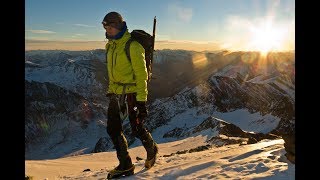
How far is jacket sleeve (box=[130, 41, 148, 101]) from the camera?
7113 mm

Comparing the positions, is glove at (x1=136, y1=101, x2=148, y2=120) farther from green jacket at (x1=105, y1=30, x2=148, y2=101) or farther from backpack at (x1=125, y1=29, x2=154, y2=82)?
backpack at (x1=125, y1=29, x2=154, y2=82)

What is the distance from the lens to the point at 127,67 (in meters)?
7.28

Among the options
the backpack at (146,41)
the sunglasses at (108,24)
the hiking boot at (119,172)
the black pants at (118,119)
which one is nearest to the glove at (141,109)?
the black pants at (118,119)

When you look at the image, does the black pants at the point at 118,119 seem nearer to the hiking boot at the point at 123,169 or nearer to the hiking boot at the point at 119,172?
the hiking boot at the point at 123,169

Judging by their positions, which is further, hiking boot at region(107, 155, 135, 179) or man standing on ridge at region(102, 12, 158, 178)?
hiking boot at region(107, 155, 135, 179)

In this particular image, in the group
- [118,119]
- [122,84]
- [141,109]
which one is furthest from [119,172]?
[122,84]

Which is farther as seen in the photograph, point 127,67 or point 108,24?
point 127,67

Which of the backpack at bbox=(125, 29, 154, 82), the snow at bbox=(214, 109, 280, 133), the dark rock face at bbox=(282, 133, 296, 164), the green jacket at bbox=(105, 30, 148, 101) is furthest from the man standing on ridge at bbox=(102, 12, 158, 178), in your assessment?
the snow at bbox=(214, 109, 280, 133)

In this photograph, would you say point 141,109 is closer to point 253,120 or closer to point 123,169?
point 123,169

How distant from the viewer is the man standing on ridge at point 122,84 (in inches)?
281

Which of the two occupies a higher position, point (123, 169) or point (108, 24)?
point (108, 24)

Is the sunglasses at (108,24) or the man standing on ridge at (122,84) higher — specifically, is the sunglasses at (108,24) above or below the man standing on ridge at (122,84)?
above

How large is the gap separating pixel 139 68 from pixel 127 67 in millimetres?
271

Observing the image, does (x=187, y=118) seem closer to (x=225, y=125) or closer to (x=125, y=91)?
(x=225, y=125)
